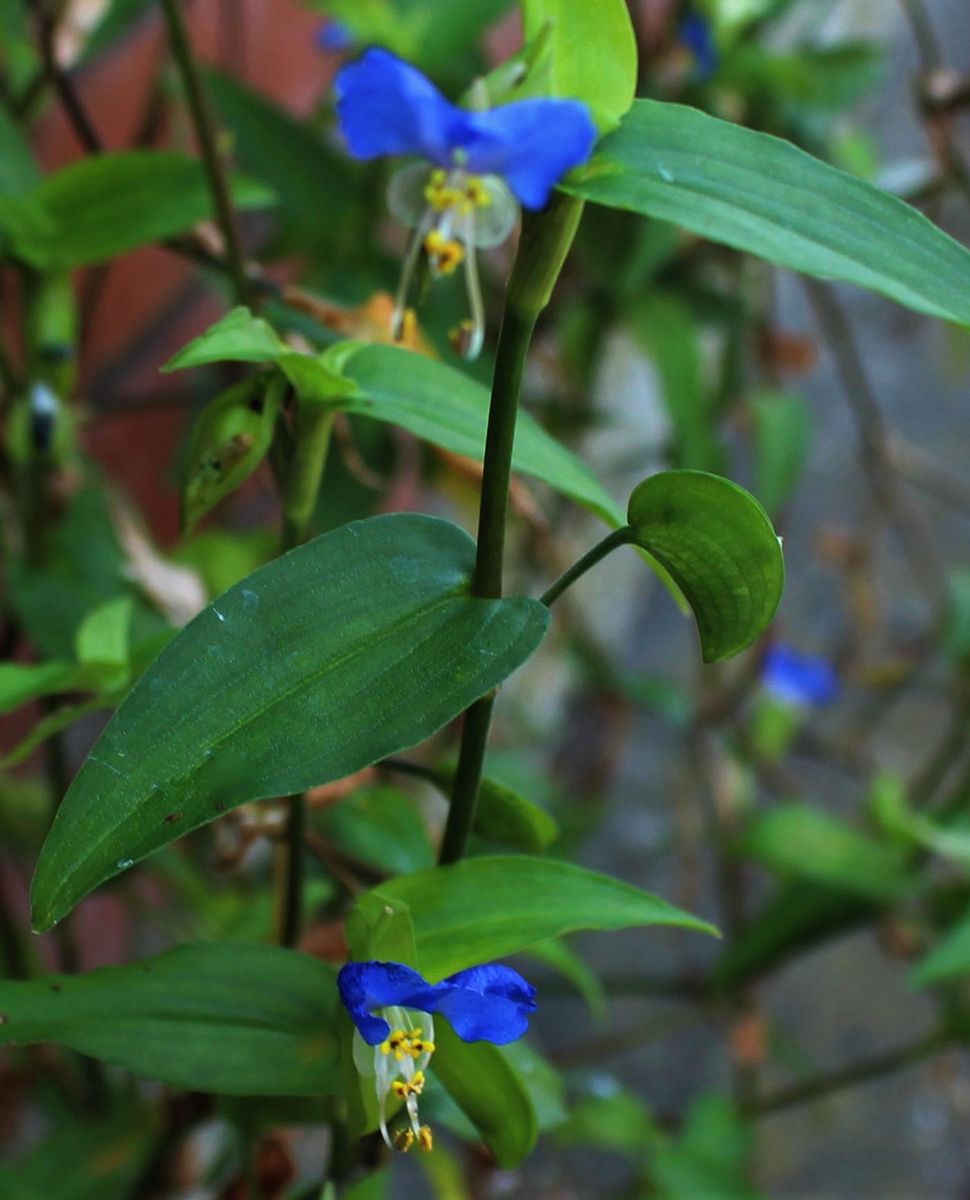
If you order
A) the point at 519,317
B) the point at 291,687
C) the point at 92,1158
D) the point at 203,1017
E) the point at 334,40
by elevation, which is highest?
the point at 334,40

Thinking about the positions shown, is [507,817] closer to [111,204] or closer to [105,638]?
[105,638]

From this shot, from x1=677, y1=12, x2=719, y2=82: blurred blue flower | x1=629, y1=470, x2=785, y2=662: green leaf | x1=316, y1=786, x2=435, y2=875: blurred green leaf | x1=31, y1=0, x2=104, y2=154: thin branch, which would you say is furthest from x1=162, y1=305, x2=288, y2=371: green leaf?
x1=677, y1=12, x2=719, y2=82: blurred blue flower

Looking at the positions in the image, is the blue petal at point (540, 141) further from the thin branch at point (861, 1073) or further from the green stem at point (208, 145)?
the thin branch at point (861, 1073)

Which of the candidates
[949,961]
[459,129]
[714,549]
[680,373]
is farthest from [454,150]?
[680,373]

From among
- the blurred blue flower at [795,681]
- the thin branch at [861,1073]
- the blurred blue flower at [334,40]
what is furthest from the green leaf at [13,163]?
the blurred blue flower at [795,681]

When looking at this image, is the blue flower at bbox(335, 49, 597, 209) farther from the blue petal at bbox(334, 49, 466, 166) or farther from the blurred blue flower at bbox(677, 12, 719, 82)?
the blurred blue flower at bbox(677, 12, 719, 82)

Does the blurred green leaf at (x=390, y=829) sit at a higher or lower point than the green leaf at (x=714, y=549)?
lower
